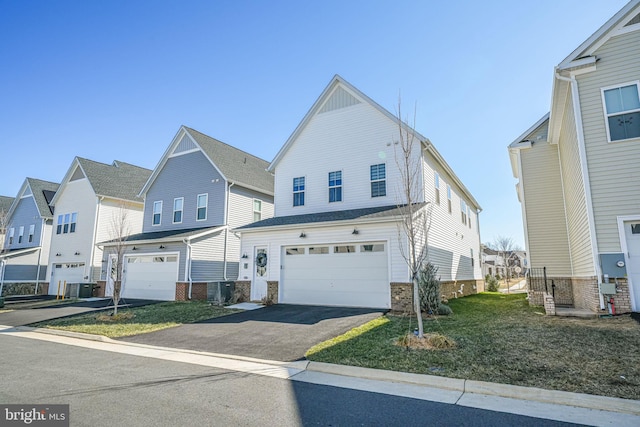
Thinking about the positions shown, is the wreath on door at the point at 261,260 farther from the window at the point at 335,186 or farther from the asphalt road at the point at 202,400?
the asphalt road at the point at 202,400

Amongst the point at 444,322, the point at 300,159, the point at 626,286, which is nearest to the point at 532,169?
the point at 626,286

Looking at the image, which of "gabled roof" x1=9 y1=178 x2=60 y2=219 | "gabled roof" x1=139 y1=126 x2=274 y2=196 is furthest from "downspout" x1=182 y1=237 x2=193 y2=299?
"gabled roof" x1=9 y1=178 x2=60 y2=219

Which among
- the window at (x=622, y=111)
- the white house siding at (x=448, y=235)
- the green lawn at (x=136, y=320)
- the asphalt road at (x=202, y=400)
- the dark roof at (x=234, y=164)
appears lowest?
the asphalt road at (x=202, y=400)

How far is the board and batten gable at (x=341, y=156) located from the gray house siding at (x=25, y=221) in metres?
26.0

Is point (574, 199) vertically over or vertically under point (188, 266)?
over

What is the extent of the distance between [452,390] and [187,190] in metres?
20.4

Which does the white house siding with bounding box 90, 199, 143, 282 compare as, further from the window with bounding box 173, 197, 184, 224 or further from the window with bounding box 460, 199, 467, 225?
the window with bounding box 460, 199, 467, 225

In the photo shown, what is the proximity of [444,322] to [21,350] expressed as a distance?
36.0ft

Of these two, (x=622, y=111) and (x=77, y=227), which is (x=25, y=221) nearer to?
(x=77, y=227)

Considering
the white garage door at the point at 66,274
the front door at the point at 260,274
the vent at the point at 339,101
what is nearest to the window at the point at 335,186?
the vent at the point at 339,101

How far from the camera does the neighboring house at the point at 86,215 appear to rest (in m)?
25.0

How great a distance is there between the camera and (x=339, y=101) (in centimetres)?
1700

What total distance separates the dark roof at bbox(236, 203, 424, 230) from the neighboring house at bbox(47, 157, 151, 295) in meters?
14.8

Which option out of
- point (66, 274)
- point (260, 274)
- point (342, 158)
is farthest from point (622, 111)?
point (66, 274)
